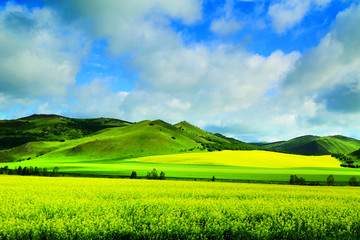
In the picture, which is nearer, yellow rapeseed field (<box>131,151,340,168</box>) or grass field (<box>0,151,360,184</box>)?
grass field (<box>0,151,360,184</box>)

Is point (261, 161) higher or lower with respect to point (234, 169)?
higher

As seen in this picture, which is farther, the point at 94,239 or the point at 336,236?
the point at 336,236

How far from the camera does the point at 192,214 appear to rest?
60.8 ft

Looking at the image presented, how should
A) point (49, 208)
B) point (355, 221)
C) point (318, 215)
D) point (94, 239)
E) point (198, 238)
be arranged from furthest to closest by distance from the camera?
1. point (49, 208)
2. point (318, 215)
3. point (355, 221)
4. point (198, 238)
5. point (94, 239)

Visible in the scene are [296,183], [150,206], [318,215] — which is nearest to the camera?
[318,215]

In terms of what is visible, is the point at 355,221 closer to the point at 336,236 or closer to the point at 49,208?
the point at 336,236

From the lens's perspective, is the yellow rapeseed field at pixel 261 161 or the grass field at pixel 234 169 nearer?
the grass field at pixel 234 169

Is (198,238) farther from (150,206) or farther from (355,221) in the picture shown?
(355,221)

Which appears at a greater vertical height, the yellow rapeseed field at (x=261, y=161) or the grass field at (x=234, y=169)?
the yellow rapeseed field at (x=261, y=161)

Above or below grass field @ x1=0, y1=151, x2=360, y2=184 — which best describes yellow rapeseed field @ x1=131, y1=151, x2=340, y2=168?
above

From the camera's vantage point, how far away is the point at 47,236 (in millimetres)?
14164

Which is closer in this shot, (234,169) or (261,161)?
(234,169)

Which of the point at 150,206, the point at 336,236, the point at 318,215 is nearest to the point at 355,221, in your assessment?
the point at 318,215

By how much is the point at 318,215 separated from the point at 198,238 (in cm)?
1117
